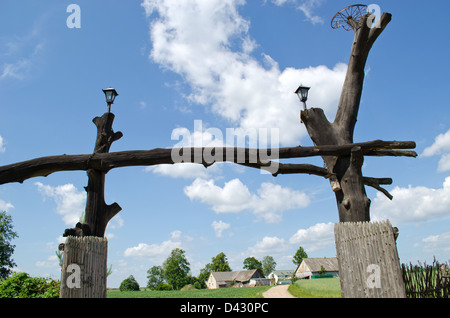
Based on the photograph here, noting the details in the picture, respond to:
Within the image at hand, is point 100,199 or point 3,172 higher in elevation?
point 3,172

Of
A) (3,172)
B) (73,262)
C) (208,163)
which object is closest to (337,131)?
(208,163)

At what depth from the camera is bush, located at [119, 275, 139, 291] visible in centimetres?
5282

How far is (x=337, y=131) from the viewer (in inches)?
291

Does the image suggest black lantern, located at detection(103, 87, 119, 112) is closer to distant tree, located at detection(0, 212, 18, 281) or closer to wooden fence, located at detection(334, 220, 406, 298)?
wooden fence, located at detection(334, 220, 406, 298)

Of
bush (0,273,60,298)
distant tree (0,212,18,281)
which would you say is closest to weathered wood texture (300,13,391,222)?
bush (0,273,60,298)

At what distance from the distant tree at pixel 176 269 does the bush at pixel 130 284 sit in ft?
62.1

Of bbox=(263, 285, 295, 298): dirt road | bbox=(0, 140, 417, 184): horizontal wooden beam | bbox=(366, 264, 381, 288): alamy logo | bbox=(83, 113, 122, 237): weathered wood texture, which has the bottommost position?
bbox=(263, 285, 295, 298): dirt road

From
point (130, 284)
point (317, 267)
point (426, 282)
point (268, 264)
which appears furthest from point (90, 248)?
point (268, 264)

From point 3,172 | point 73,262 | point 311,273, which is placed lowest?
point 311,273

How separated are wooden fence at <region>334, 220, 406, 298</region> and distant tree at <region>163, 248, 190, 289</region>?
72.8 m

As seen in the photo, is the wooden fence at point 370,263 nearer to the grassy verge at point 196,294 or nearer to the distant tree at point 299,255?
the grassy verge at point 196,294

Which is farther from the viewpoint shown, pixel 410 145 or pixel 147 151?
pixel 410 145
